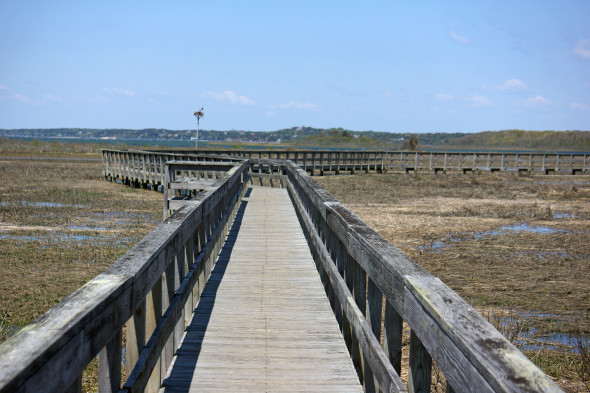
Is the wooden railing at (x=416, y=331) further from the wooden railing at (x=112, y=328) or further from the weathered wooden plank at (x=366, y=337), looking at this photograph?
the wooden railing at (x=112, y=328)

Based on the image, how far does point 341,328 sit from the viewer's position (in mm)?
5145

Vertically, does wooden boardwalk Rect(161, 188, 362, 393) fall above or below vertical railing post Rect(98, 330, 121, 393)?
below

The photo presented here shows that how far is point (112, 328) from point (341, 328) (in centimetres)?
297

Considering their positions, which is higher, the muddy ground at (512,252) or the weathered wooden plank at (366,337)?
the weathered wooden plank at (366,337)

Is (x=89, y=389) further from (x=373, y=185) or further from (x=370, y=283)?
(x=373, y=185)

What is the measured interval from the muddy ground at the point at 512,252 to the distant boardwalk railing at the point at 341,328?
321 centimetres

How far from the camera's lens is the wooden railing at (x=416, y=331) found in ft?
5.86

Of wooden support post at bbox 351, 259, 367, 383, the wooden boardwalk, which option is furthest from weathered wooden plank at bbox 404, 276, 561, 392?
the wooden boardwalk

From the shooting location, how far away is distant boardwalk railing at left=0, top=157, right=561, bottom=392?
177cm

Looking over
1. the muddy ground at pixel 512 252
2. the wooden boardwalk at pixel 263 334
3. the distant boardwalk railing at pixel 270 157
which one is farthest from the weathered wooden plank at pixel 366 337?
the distant boardwalk railing at pixel 270 157

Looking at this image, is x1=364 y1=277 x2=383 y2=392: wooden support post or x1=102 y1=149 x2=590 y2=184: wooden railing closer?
x1=364 y1=277 x2=383 y2=392: wooden support post

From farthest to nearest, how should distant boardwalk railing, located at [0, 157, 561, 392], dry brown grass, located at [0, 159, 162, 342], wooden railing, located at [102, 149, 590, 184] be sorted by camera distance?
1. wooden railing, located at [102, 149, 590, 184]
2. dry brown grass, located at [0, 159, 162, 342]
3. distant boardwalk railing, located at [0, 157, 561, 392]

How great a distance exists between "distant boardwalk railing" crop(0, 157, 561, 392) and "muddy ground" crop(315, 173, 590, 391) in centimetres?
321

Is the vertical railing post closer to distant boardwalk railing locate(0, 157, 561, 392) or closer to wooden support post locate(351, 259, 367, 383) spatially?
distant boardwalk railing locate(0, 157, 561, 392)
